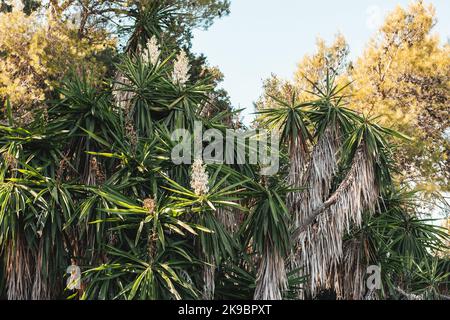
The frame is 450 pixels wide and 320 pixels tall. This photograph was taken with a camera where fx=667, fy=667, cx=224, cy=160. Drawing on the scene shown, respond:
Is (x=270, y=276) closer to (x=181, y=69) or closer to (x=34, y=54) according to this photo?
(x=181, y=69)

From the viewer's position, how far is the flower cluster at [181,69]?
24.3 ft

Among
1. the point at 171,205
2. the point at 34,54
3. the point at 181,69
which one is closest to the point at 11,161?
the point at 171,205

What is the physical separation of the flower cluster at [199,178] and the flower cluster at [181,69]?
158 cm

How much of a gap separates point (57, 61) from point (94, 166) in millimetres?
6786

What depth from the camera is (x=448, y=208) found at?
1409 centimetres

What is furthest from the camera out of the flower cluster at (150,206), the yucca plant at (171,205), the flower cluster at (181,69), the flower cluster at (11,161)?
the flower cluster at (181,69)

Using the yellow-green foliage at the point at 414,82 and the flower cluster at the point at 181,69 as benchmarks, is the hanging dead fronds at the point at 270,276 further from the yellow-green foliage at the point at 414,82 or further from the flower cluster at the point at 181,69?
the yellow-green foliage at the point at 414,82

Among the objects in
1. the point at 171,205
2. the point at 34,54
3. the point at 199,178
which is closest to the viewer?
the point at 199,178

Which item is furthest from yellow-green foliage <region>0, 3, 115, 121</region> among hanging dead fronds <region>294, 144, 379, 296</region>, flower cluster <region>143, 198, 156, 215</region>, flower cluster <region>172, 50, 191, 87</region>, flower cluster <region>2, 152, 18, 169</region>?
flower cluster <region>143, 198, 156, 215</region>

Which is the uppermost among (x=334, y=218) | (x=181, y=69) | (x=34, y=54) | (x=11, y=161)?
(x=34, y=54)

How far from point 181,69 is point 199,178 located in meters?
1.85

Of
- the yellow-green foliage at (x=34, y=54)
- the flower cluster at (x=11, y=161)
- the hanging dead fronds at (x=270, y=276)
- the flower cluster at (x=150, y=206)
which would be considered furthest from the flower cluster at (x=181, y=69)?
the yellow-green foliage at (x=34, y=54)

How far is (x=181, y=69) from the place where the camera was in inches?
299
